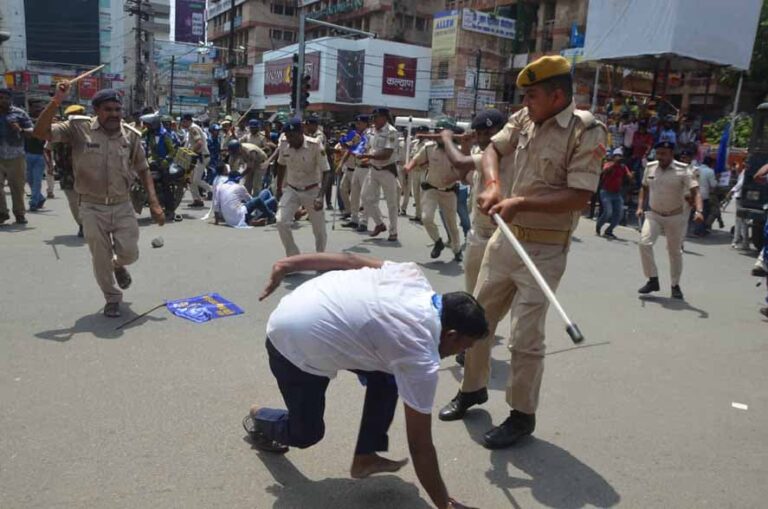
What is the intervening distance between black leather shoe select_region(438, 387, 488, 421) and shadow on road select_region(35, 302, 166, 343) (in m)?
2.66

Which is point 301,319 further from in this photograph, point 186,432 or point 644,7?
point 644,7

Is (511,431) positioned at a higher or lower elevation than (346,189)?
lower

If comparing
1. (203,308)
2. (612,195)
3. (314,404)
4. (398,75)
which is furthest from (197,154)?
(398,75)

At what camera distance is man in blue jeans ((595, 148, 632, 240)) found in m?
11.2

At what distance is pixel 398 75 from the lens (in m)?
46.4

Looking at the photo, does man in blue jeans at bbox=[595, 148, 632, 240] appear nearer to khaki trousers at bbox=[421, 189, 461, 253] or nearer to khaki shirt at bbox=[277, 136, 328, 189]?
khaki trousers at bbox=[421, 189, 461, 253]

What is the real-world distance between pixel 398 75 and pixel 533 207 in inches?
1786

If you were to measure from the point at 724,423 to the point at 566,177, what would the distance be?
77.2 inches

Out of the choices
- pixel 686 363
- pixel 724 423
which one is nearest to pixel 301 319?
pixel 724 423

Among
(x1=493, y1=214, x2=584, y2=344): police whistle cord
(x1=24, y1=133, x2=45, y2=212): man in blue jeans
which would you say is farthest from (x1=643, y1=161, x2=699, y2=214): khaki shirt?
(x1=24, y1=133, x2=45, y2=212): man in blue jeans

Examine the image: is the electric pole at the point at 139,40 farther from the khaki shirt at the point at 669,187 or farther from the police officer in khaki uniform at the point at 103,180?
the khaki shirt at the point at 669,187

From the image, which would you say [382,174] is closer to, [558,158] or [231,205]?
[231,205]

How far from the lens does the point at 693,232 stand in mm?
12312

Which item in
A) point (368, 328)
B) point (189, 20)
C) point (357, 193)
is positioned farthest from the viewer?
point (189, 20)
